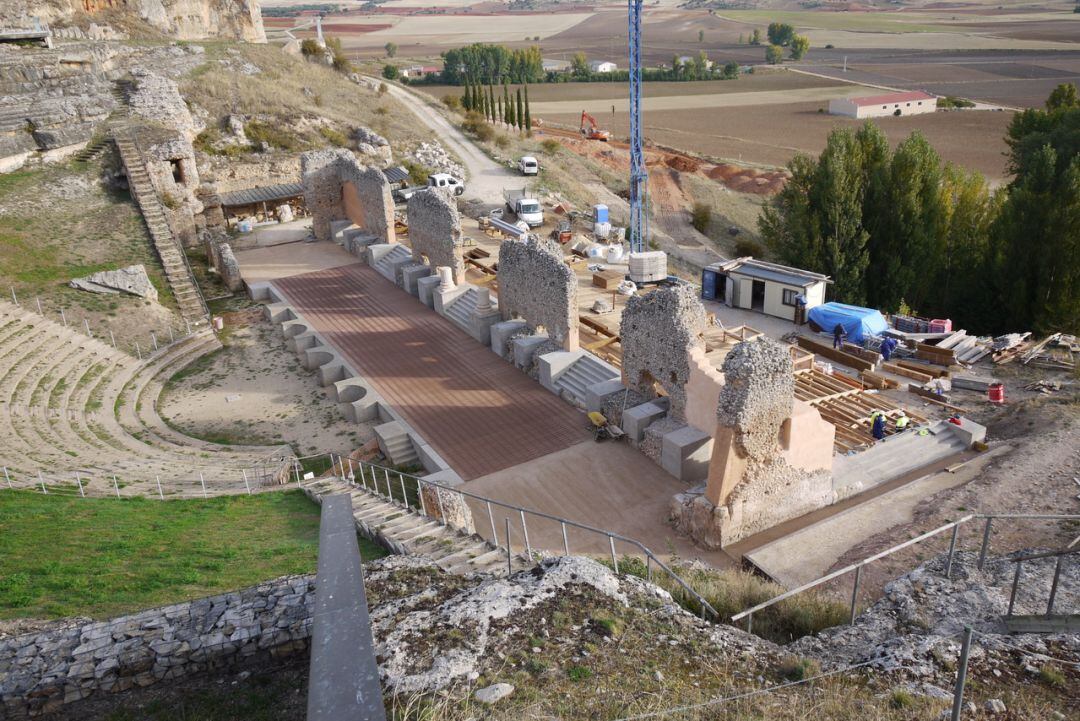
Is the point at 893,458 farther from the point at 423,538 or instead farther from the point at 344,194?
the point at 344,194

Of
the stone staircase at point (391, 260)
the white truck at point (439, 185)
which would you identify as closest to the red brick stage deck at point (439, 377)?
the stone staircase at point (391, 260)

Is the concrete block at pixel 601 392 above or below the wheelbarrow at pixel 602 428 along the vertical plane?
above

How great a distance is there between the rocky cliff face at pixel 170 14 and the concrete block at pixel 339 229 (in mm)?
30883

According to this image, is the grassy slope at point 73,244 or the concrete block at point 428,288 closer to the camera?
the grassy slope at point 73,244

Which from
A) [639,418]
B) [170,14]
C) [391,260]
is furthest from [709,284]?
[170,14]

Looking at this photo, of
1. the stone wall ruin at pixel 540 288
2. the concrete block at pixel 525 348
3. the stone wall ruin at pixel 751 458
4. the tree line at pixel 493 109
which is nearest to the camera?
the stone wall ruin at pixel 751 458

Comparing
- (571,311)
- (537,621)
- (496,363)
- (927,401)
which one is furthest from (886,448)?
(537,621)

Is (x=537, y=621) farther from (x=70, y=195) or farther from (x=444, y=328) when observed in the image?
(x=70, y=195)

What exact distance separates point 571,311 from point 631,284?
9.02m

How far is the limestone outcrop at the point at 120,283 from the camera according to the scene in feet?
83.0

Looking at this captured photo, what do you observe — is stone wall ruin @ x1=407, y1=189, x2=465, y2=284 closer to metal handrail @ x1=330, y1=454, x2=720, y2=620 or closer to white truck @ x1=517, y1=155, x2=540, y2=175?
metal handrail @ x1=330, y1=454, x2=720, y2=620

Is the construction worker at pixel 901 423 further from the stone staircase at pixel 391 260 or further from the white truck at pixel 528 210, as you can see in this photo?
the white truck at pixel 528 210

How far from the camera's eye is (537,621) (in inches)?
338

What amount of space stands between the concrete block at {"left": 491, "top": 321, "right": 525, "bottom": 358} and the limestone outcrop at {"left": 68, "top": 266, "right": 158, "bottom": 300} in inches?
504
